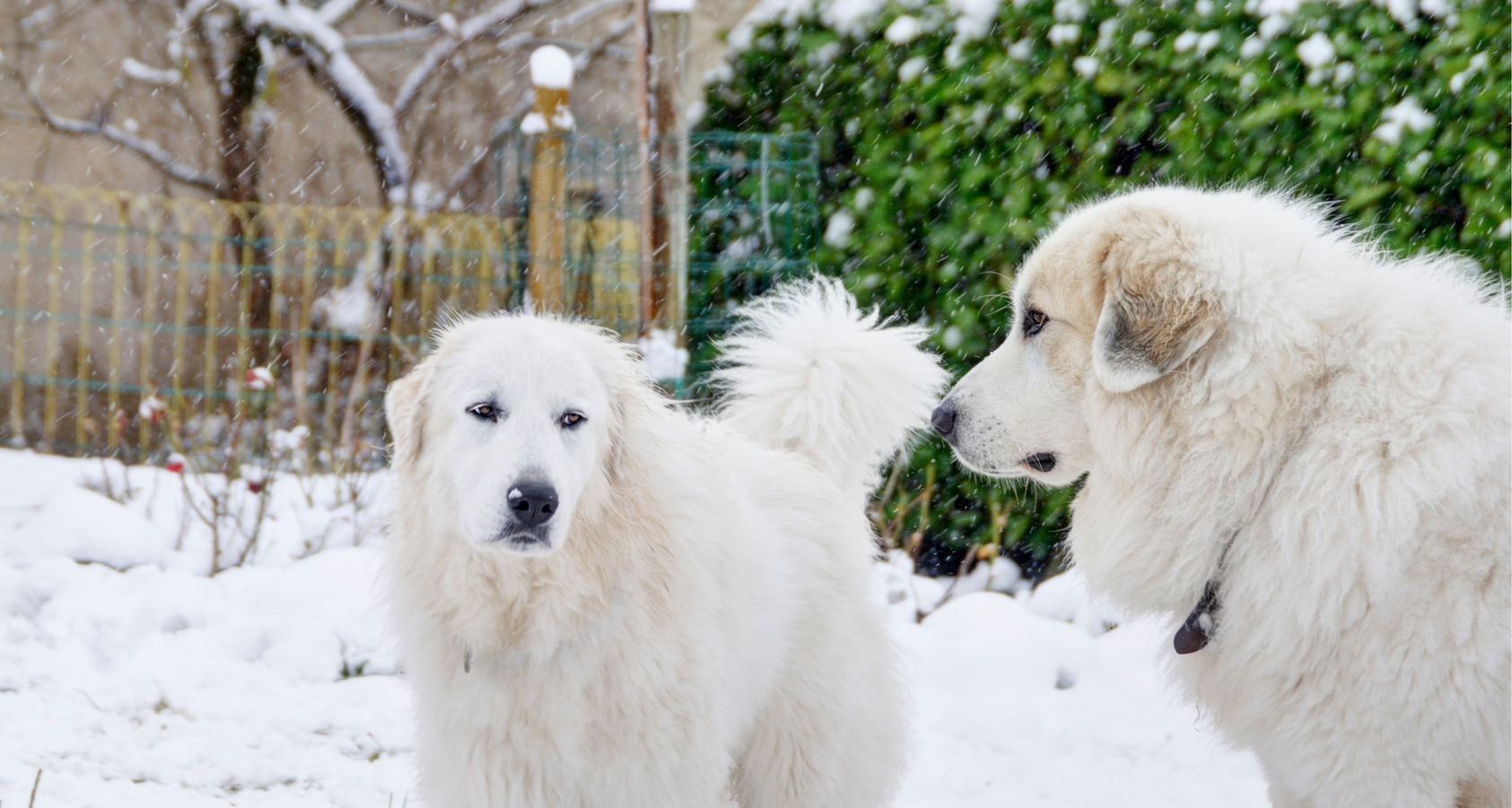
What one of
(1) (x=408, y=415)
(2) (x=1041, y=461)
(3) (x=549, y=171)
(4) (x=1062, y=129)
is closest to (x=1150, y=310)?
(2) (x=1041, y=461)

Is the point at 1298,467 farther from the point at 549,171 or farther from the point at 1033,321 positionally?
the point at 549,171

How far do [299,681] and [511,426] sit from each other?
210 cm

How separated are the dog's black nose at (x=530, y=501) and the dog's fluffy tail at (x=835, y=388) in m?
1.09

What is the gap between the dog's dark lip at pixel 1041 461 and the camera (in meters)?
2.33

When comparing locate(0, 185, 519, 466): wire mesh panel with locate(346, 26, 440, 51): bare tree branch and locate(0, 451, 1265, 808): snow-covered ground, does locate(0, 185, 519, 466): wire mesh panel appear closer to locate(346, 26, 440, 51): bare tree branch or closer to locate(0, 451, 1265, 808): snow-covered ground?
locate(0, 451, 1265, 808): snow-covered ground

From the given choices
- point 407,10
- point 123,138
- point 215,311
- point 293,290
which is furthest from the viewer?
point 407,10

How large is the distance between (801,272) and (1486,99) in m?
3.03

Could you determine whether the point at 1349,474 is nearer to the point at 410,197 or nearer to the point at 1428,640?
the point at 1428,640

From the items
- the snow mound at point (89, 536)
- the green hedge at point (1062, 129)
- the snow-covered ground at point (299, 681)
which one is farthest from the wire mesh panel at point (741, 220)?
the snow mound at point (89, 536)

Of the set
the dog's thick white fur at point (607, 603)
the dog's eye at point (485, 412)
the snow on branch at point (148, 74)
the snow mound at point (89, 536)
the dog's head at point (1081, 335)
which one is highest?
the snow on branch at point (148, 74)

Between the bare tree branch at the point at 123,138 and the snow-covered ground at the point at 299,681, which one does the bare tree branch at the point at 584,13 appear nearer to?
the bare tree branch at the point at 123,138

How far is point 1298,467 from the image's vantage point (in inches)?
76.5

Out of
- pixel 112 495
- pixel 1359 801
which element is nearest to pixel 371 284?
pixel 112 495

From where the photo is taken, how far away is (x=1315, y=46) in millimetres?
4172
